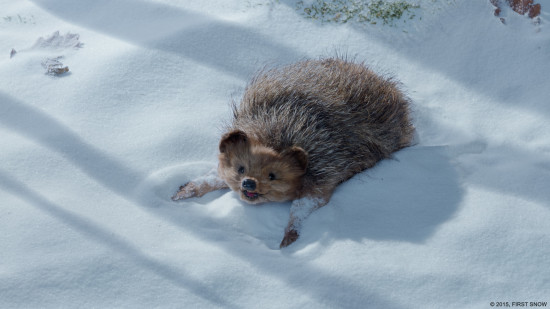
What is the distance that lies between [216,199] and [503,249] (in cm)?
209

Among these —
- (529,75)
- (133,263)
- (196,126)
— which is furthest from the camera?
(529,75)

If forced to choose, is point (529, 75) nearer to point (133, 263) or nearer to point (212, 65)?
point (212, 65)

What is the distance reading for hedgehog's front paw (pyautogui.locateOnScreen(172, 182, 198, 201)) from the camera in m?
3.94

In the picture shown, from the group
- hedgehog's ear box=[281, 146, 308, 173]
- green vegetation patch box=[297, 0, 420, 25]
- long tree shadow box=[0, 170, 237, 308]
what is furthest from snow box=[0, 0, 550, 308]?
hedgehog's ear box=[281, 146, 308, 173]

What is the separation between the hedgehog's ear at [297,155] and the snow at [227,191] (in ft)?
1.25

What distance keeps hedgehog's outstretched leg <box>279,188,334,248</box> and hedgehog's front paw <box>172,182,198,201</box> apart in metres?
0.78

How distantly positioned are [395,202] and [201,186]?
59.2 inches

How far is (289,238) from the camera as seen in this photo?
3.58m

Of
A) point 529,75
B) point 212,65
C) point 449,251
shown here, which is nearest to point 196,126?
point 212,65

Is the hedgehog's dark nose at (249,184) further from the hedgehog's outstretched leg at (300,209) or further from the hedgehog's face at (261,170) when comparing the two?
the hedgehog's outstretched leg at (300,209)

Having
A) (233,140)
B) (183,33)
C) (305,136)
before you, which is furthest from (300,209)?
(183,33)

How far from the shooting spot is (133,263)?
3266mm

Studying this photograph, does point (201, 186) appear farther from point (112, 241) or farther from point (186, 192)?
point (112, 241)

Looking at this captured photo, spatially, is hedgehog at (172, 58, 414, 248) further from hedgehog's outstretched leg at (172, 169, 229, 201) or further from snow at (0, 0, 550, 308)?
snow at (0, 0, 550, 308)
